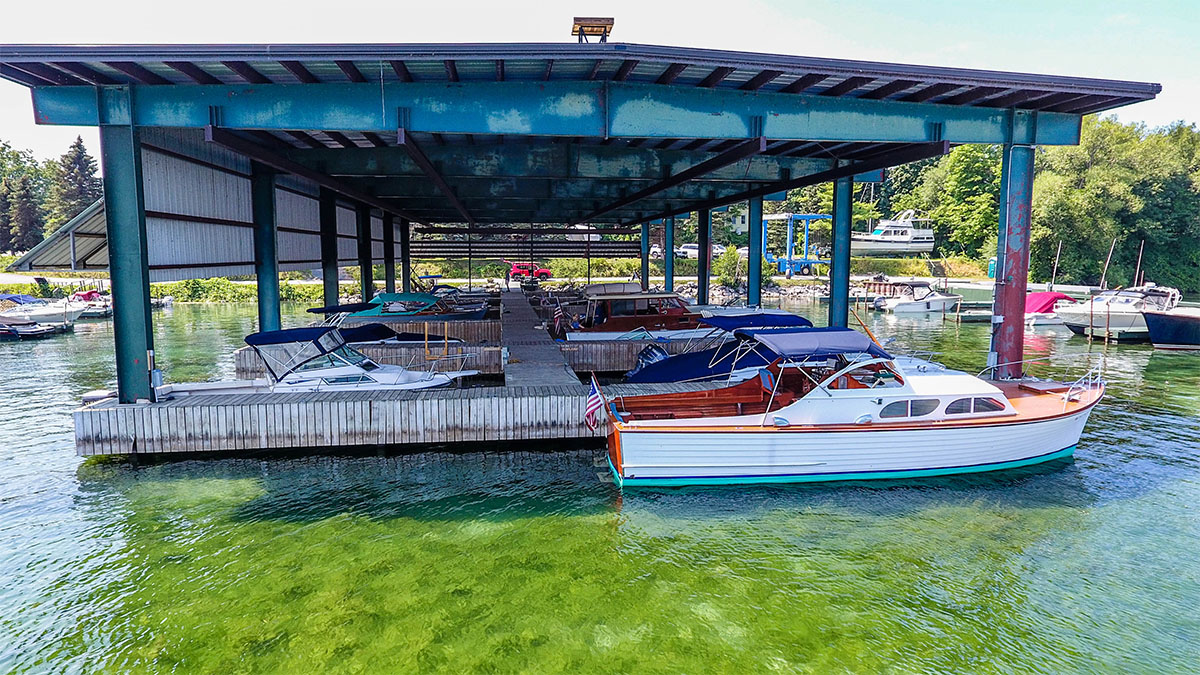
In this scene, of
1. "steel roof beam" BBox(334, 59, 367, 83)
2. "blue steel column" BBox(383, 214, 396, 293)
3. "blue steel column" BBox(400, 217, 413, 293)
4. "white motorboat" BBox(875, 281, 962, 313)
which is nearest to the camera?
"steel roof beam" BBox(334, 59, 367, 83)

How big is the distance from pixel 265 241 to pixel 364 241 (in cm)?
1199

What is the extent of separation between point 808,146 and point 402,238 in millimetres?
27788

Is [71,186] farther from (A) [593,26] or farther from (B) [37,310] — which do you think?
(A) [593,26]

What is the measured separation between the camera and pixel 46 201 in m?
74.8

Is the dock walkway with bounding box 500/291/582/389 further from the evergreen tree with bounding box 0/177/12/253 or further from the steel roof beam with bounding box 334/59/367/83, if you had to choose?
the evergreen tree with bounding box 0/177/12/253

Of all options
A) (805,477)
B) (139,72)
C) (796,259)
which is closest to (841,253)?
(805,477)

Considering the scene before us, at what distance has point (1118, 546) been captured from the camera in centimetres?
809

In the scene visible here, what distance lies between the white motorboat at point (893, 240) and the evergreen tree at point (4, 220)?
300ft

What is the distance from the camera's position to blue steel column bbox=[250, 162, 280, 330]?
51.8 ft

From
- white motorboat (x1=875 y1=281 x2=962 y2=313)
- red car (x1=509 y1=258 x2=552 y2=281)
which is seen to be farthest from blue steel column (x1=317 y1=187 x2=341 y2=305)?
white motorboat (x1=875 y1=281 x2=962 y2=313)

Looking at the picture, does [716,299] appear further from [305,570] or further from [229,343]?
[305,570]

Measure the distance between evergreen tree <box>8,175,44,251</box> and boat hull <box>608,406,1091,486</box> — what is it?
85.0 meters

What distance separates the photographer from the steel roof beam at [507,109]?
10.5 meters

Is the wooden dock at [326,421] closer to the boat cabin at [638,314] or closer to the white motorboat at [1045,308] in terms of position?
the boat cabin at [638,314]
